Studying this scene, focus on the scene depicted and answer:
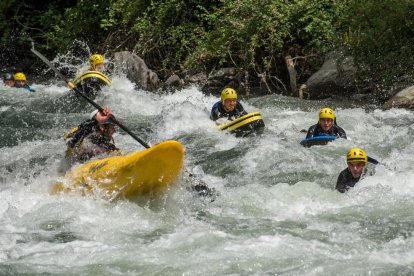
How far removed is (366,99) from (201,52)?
3806 millimetres

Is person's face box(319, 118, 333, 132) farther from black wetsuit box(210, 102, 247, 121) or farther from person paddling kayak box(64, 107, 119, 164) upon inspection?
person paddling kayak box(64, 107, 119, 164)

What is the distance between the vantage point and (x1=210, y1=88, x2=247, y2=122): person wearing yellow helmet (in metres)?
11.5

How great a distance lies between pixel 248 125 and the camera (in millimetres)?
10836

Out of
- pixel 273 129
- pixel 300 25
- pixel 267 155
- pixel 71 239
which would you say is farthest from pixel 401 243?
pixel 300 25

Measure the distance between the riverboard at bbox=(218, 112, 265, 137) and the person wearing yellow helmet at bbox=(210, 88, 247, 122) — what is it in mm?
637

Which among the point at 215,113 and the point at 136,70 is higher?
the point at 136,70

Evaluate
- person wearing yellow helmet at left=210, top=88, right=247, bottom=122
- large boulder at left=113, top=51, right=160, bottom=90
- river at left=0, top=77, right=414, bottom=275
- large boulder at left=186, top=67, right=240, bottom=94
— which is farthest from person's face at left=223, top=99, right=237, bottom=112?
large boulder at left=113, top=51, right=160, bottom=90

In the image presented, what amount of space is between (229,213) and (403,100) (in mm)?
6474

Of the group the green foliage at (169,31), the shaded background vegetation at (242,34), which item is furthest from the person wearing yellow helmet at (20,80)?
the green foliage at (169,31)

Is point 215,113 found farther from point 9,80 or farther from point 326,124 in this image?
point 9,80

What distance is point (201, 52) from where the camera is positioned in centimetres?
1588

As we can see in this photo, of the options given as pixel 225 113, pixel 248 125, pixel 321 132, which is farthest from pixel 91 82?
pixel 321 132

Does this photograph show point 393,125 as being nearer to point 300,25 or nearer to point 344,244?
point 300,25

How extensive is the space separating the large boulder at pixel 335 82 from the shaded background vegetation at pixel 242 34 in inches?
8.5
